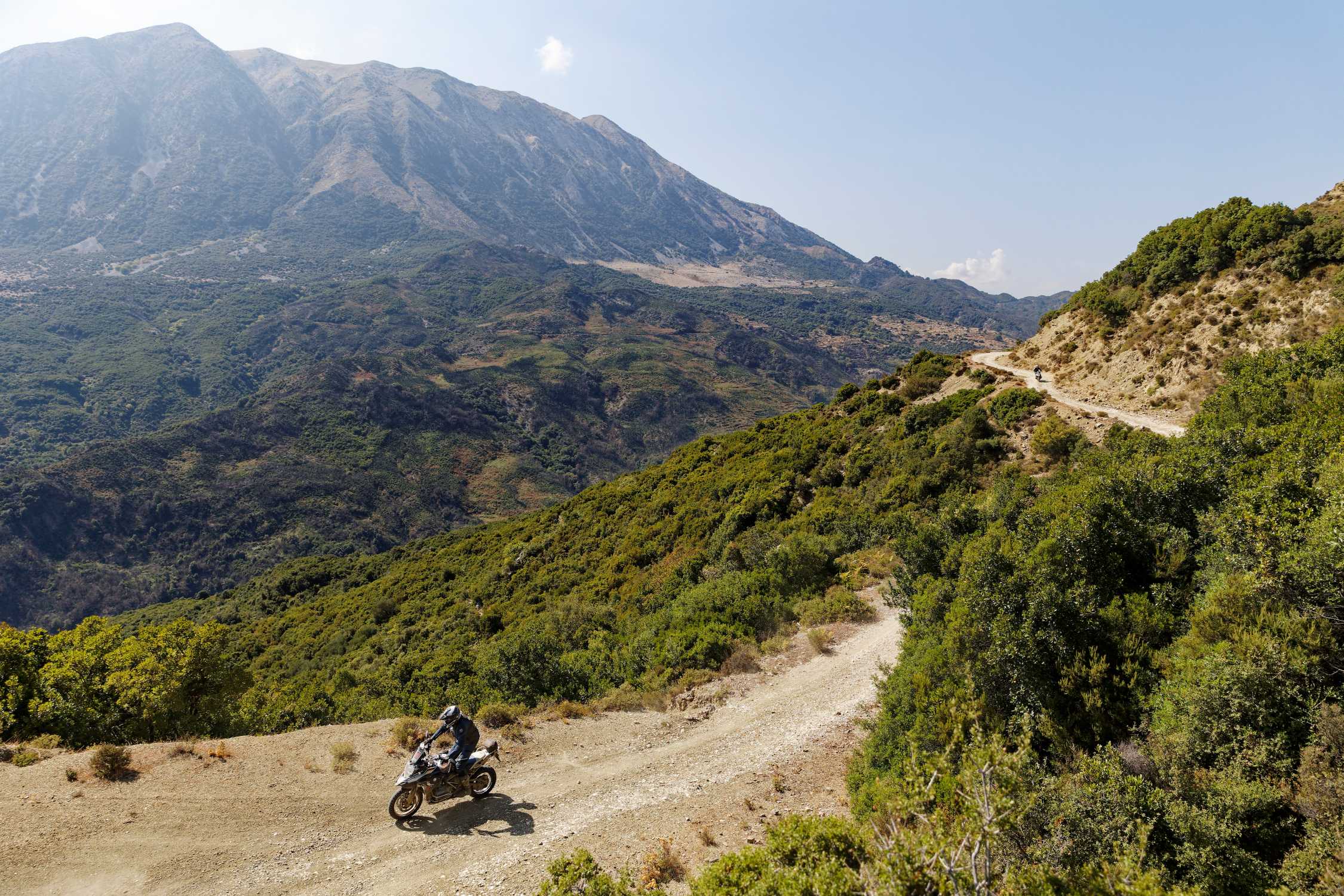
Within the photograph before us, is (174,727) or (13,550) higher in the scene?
(174,727)

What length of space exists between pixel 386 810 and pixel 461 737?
5.13 ft

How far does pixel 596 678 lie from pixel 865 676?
6571 mm

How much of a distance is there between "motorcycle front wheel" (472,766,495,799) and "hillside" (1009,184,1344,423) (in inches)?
923

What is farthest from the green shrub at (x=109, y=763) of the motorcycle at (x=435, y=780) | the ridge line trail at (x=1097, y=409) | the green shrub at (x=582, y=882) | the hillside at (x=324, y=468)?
the hillside at (x=324, y=468)

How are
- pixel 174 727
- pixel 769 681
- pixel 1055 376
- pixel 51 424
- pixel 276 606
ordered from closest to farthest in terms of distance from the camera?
pixel 174 727 → pixel 769 681 → pixel 1055 376 → pixel 276 606 → pixel 51 424

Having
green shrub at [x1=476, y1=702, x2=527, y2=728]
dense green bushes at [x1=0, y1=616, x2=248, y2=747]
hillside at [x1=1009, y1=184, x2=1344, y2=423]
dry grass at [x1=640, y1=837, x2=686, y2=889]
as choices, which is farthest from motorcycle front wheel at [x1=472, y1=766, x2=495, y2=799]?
hillside at [x1=1009, y1=184, x2=1344, y2=423]

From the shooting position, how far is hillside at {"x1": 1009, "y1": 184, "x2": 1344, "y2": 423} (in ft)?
62.0

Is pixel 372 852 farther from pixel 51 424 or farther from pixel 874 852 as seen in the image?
pixel 51 424

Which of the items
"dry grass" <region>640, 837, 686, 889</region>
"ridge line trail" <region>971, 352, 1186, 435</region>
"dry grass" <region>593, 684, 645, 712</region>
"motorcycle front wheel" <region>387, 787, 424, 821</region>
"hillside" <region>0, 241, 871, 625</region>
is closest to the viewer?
"dry grass" <region>640, 837, 686, 889</region>

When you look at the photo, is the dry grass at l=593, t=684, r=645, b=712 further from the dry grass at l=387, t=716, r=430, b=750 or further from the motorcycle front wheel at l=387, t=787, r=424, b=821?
the motorcycle front wheel at l=387, t=787, r=424, b=821

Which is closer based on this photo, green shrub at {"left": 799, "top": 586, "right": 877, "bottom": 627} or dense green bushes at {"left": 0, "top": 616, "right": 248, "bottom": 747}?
dense green bushes at {"left": 0, "top": 616, "right": 248, "bottom": 747}

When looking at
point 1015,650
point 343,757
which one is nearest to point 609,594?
point 343,757

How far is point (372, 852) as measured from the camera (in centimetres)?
805

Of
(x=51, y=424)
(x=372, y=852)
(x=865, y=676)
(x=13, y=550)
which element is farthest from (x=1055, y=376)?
(x=51, y=424)
